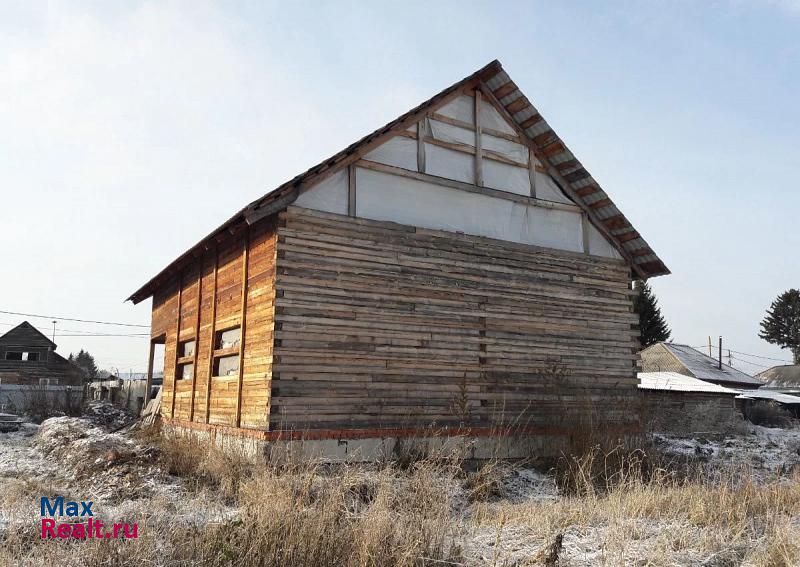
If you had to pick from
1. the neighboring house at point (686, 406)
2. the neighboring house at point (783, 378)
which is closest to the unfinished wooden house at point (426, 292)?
the neighboring house at point (686, 406)

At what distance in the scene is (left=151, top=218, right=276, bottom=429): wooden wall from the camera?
11789 mm

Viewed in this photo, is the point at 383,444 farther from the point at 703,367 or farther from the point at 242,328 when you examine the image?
the point at 703,367

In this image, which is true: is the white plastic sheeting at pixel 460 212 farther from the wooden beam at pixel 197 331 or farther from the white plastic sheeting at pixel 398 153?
the wooden beam at pixel 197 331

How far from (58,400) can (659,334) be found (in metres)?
41.2

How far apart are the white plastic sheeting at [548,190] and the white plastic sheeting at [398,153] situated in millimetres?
3291

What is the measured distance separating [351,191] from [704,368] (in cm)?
3181

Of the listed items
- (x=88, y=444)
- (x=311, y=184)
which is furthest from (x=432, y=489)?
(x=88, y=444)

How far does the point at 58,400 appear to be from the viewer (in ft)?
82.5

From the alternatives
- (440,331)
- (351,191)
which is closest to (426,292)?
(440,331)

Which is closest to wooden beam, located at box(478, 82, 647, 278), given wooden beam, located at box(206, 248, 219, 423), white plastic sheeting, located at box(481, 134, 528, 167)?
white plastic sheeting, located at box(481, 134, 528, 167)

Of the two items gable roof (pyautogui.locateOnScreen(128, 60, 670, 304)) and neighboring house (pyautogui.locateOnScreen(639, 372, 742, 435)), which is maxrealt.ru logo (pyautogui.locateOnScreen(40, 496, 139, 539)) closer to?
gable roof (pyautogui.locateOnScreen(128, 60, 670, 304))

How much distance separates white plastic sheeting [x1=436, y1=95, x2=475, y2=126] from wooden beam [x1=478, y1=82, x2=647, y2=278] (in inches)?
17.2

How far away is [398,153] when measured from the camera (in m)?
13.4

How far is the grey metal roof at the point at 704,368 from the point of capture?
36.7 m
